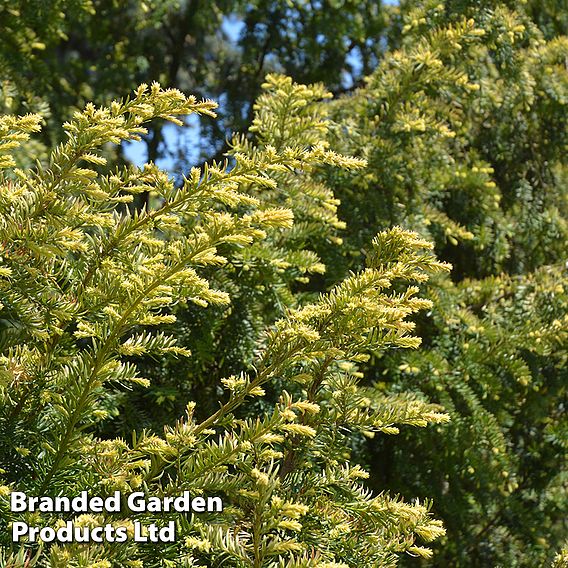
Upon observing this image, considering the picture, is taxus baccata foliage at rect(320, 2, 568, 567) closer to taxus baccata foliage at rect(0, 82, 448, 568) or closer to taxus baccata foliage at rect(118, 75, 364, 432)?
taxus baccata foliage at rect(118, 75, 364, 432)

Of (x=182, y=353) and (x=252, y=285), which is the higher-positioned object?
(x=252, y=285)

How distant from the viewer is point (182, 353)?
1.42 metres

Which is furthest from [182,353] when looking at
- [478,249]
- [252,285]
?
[478,249]

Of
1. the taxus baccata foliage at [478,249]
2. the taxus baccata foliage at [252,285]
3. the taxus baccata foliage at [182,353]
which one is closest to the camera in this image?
the taxus baccata foliage at [182,353]

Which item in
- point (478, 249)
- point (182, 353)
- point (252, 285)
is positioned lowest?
point (182, 353)

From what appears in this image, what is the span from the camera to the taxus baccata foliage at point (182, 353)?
4.25 feet

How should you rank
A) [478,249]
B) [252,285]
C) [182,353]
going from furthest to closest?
[478,249] → [252,285] → [182,353]

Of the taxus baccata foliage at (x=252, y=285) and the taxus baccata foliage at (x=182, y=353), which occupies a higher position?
the taxus baccata foliage at (x=252, y=285)

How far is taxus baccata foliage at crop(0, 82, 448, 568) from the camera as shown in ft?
4.25

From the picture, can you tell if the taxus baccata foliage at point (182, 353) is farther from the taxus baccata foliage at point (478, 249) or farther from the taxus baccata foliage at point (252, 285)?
the taxus baccata foliage at point (478, 249)

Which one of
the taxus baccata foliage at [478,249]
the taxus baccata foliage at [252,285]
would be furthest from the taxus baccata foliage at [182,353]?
the taxus baccata foliage at [478,249]

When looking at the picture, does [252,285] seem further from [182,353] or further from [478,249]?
[478,249]

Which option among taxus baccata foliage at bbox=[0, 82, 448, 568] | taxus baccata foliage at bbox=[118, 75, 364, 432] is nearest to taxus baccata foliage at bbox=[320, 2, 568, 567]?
taxus baccata foliage at bbox=[118, 75, 364, 432]

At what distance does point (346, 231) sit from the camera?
2.61 m
